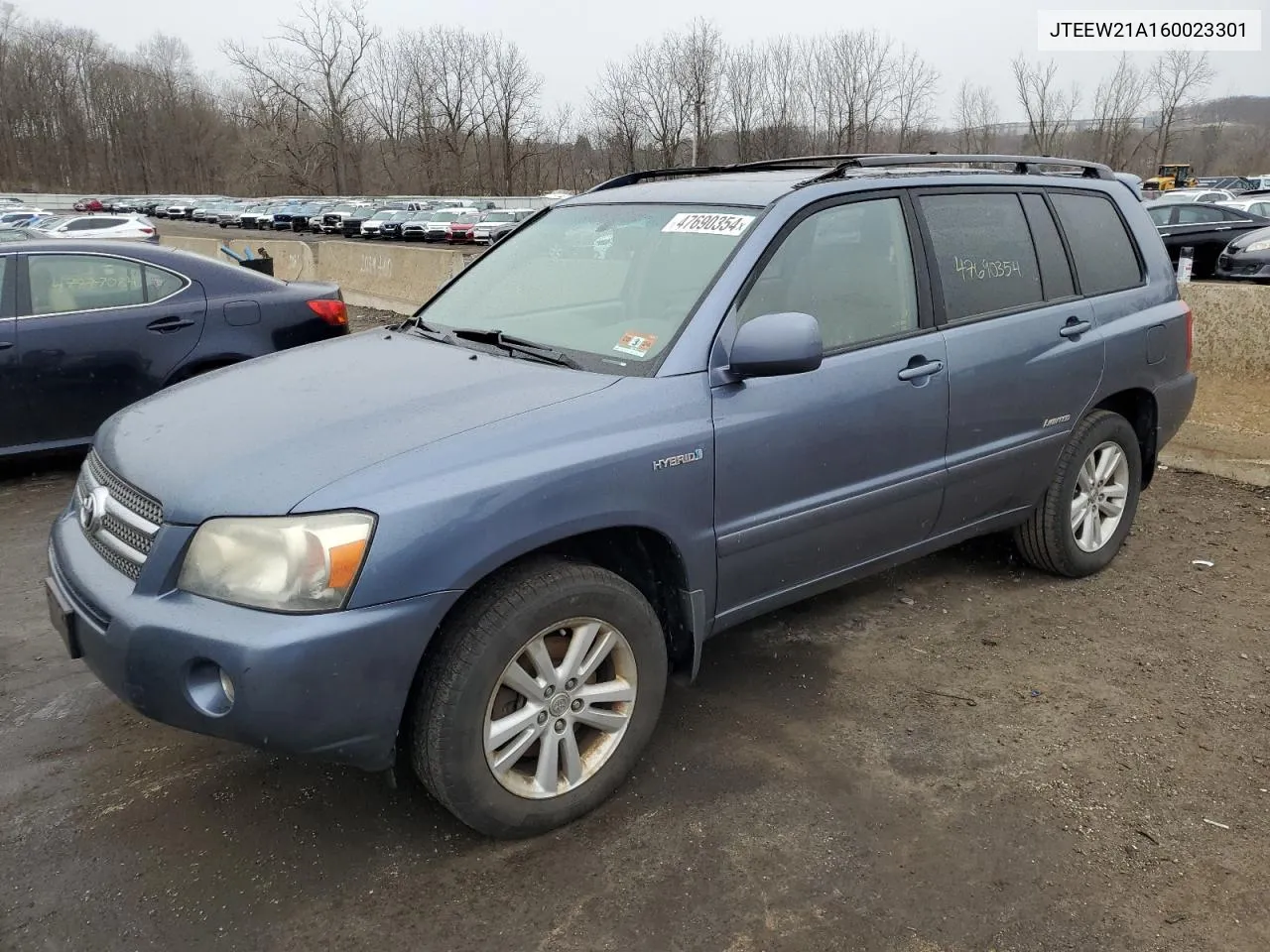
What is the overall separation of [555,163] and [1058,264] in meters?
80.5

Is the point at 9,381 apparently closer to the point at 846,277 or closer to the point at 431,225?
the point at 846,277

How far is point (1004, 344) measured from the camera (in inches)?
150

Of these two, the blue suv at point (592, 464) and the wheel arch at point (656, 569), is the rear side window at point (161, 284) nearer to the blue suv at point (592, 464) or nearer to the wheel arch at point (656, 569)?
the blue suv at point (592, 464)

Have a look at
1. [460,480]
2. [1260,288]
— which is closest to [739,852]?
[460,480]

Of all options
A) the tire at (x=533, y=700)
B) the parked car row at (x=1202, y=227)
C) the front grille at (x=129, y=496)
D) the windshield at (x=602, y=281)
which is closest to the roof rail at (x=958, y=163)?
the windshield at (x=602, y=281)

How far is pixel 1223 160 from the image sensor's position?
101938 millimetres

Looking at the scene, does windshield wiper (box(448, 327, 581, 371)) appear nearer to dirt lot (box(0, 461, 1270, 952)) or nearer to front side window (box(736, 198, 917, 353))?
front side window (box(736, 198, 917, 353))

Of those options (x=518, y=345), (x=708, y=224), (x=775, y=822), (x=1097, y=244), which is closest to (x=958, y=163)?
(x=1097, y=244)

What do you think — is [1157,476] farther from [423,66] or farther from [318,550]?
[423,66]

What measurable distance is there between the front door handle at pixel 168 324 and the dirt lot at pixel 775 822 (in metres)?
2.64

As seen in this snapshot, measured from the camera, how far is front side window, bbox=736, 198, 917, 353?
326 cm

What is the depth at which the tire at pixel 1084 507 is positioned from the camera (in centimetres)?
429

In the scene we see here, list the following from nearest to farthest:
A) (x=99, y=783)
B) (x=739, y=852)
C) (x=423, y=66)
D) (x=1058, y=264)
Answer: (x=739, y=852) → (x=99, y=783) → (x=1058, y=264) → (x=423, y=66)

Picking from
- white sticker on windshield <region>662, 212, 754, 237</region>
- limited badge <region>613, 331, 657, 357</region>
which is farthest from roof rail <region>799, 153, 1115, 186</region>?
limited badge <region>613, 331, 657, 357</region>
